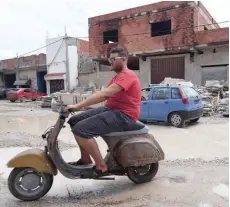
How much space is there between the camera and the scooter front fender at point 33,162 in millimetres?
3576

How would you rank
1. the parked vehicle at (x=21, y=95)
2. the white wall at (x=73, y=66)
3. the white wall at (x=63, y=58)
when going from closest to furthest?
the parked vehicle at (x=21, y=95) < the white wall at (x=73, y=66) < the white wall at (x=63, y=58)

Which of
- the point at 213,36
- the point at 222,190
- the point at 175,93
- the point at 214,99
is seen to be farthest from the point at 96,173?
the point at 213,36

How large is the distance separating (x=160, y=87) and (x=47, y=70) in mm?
23185

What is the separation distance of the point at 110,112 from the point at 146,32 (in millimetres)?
19267

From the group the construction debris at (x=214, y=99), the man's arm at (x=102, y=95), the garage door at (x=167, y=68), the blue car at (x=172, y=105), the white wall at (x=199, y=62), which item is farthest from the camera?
the garage door at (x=167, y=68)

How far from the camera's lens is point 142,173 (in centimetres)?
420

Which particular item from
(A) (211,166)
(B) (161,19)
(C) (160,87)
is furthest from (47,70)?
(A) (211,166)

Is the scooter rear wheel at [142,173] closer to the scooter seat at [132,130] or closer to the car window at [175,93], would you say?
the scooter seat at [132,130]

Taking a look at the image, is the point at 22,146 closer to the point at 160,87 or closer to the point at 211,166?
the point at 211,166

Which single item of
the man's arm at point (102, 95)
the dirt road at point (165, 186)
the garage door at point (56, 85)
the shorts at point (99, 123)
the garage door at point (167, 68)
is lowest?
the dirt road at point (165, 186)

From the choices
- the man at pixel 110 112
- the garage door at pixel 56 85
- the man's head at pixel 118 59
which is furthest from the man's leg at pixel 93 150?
the garage door at pixel 56 85

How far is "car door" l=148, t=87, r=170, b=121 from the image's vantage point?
1008 cm

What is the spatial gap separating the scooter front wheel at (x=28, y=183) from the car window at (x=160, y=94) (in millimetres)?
7117

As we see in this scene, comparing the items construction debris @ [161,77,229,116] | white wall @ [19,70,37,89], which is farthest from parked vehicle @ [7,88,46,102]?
construction debris @ [161,77,229,116]
